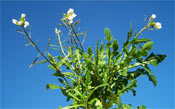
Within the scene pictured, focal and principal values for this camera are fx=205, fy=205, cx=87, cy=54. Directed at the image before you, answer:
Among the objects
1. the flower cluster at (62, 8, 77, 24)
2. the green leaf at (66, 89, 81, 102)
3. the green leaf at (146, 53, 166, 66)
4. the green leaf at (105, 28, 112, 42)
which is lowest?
the green leaf at (66, 89, 81, 102)

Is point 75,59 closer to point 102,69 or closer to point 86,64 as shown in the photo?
point 86,64

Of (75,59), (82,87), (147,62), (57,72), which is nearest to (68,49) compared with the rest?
(75,59)

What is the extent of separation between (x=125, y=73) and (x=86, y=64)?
0.29 meters

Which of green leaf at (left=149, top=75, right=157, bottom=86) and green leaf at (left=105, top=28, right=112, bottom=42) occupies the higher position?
green leaf at (left=105, top=28, right=112, bottom=42)

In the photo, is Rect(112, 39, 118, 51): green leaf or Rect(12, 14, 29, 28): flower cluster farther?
Rect(112, 39, 118, 51): green leaf

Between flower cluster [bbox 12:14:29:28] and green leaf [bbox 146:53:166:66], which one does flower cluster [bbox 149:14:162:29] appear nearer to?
green leaf [bbox 146:53:166:66]

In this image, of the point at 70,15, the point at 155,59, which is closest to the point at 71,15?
the point at 70,15

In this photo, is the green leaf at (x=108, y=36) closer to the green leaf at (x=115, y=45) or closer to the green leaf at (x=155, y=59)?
the green leaf at (x=115, y=45)

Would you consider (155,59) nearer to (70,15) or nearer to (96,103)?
(96,103)

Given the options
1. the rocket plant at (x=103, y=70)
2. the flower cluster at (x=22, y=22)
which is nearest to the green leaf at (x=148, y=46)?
the rocket plant at (x=103, y=70)

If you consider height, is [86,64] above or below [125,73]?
above

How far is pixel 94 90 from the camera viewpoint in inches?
53.9

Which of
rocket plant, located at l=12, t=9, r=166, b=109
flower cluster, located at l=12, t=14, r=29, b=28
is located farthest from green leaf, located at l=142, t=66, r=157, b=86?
flower cluster, located at l=12, t=14, r=29, b=28

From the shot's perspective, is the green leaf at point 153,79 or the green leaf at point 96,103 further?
the green leaf at point 153,79
